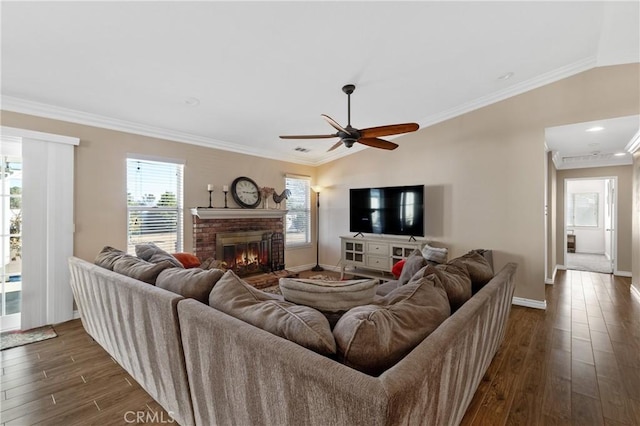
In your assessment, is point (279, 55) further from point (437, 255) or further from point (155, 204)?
point (155, 204)

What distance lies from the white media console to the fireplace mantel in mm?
1465

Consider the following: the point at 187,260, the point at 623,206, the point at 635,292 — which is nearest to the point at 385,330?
the point at 187,260

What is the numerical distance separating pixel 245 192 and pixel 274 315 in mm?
4307

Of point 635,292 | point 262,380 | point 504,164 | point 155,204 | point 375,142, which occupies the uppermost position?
point 375,142

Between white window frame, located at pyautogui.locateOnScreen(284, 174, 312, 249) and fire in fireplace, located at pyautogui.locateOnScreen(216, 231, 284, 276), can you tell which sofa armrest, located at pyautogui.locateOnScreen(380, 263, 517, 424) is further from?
white window frame, located at pyautogui.locateOnScreen(284, 174, 312, 249)

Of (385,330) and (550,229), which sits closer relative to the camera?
(385,330)

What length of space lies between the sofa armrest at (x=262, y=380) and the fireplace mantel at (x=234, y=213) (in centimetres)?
328

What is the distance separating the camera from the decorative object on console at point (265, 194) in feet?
18.1

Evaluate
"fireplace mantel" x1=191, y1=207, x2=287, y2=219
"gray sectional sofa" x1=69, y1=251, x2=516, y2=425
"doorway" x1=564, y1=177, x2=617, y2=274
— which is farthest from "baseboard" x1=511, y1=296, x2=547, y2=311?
"doorway" x1=564, y1=177, x2=617, y2=274

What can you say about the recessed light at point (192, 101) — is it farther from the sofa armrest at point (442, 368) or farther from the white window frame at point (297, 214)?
the sofa armrest at point (442, 368)

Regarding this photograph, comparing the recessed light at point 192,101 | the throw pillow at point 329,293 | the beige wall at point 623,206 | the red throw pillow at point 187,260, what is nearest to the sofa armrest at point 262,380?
the throw pillow at point 329,293

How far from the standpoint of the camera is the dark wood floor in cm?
181

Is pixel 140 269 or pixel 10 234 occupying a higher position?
pixel 10 234

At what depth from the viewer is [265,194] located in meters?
5.54
